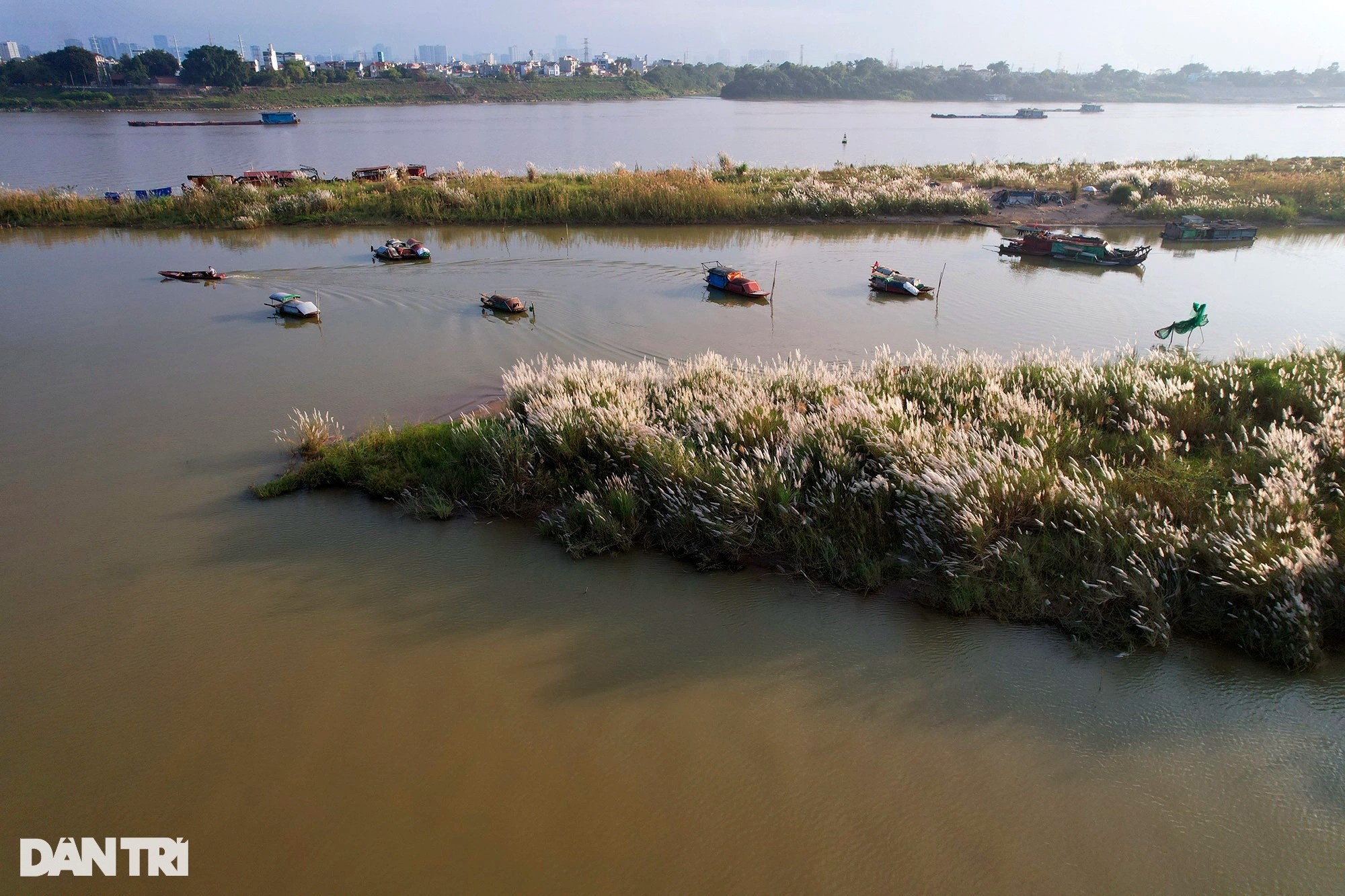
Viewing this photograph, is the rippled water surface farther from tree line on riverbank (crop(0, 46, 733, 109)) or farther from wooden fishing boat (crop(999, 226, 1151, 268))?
wooden fishing boat (crop(999, 226, 1151, 268))

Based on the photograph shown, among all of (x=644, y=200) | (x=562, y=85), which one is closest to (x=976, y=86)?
(x=562, y=85)

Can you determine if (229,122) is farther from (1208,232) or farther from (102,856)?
(102,856)

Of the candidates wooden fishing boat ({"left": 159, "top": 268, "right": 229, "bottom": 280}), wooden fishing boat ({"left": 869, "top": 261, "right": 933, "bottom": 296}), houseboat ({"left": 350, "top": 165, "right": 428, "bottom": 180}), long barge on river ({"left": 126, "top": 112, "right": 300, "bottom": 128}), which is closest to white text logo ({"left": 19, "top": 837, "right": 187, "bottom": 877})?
wooden fishing boat ({"left": 869, "top": 261, "right": 933, "bottom": 296})

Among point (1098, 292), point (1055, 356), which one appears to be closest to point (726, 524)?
point (1055, 356)

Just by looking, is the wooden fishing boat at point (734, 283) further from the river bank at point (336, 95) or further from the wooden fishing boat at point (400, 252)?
the river bank at point (336, 95)

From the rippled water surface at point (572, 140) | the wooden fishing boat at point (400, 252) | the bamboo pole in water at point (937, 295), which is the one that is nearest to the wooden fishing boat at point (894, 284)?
the bamboo pole in water at point (937, 295)
